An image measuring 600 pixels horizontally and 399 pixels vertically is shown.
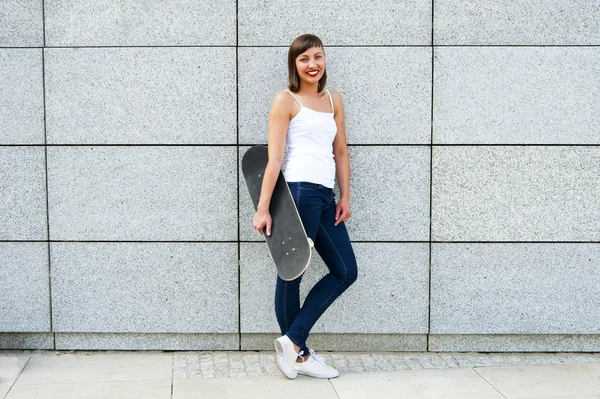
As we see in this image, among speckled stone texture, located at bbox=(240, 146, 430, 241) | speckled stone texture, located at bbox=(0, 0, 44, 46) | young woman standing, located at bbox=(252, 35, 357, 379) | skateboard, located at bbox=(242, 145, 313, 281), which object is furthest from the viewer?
speckled stone texture, located at bbox=(240, 146, 430, 241)

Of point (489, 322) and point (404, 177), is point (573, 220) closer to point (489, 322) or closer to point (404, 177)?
point (489, 322)

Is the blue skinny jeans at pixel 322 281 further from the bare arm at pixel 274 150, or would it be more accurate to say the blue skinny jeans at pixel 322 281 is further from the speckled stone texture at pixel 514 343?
the speckled stone texture at pixel 514 343

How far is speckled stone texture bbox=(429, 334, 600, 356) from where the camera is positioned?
478 cm

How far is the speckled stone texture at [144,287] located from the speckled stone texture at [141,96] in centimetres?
73

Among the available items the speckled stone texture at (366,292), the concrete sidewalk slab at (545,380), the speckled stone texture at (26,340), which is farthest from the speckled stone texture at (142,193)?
the concrete sidewalk slab at (545,380)

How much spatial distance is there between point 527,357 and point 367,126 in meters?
1.87

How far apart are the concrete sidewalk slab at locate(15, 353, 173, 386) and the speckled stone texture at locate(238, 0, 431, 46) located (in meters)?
2.13

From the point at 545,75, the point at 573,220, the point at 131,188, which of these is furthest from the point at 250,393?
the point at 545,75

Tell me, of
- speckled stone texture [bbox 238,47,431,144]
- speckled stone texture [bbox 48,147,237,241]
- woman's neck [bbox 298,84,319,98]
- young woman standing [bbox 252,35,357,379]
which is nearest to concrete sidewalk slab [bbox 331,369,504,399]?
young woman standing [bbox 252,35,357,379]

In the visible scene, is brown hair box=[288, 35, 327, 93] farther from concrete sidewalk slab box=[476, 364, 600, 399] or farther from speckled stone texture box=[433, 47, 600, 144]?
concrete sidewalk slab box=[476, 364, 600, 399]

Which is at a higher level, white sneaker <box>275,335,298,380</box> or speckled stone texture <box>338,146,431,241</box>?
speckled stone texture <box>338,146,431,241</box>

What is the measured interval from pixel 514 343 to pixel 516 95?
1.66 metres

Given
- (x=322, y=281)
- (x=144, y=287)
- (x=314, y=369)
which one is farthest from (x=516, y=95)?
(x=144, y=287)

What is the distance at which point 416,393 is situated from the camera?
158 inches
